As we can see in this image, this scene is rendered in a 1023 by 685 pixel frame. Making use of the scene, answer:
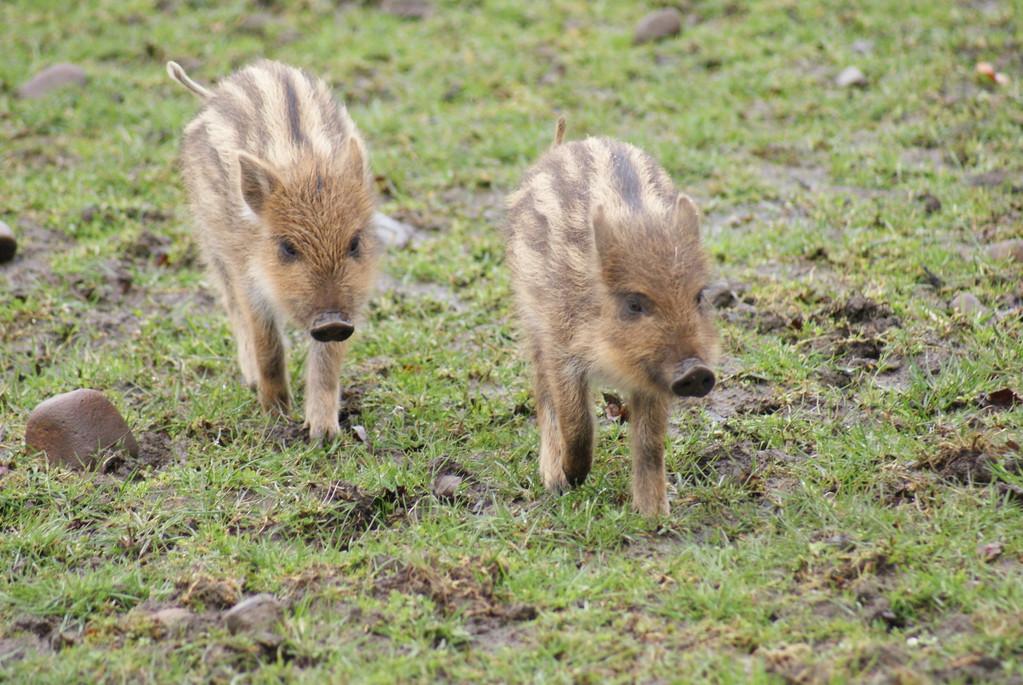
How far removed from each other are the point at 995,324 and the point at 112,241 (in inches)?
195

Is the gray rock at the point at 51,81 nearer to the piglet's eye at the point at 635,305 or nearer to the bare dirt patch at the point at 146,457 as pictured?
the bare dirt patch at the point at 146,457

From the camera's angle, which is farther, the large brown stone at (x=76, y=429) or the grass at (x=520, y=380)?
the large brown stone at (x=76, y=429)

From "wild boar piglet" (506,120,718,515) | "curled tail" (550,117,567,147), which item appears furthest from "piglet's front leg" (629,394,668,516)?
"curled tail" (550,117,567,147)

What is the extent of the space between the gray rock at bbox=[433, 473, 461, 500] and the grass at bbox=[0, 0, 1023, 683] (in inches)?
4.4

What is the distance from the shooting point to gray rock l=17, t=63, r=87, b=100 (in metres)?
9.59

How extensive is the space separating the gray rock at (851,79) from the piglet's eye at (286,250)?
190 inches

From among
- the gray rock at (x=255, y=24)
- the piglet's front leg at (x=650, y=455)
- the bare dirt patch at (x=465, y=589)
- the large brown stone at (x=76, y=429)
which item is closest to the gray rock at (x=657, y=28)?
the gray rock at (x=255, y=24)

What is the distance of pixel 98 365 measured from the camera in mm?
6508

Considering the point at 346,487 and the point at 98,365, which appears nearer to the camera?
the point at 346,487

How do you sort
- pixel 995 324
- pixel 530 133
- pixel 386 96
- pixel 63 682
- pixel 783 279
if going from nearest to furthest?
pixel 63 682 → pixel 995 324 → pixel 783 279 → pixel 530 133 → pixel 386 96

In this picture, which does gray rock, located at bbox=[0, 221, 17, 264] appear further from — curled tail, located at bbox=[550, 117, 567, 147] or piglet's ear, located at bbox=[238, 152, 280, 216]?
curled tail, located at bbox=[550, 117, 567, 147]

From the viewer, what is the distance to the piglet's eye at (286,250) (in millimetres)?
5828

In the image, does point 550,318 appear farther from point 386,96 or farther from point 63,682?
point 386,96

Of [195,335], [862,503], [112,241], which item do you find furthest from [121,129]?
[862,503]
